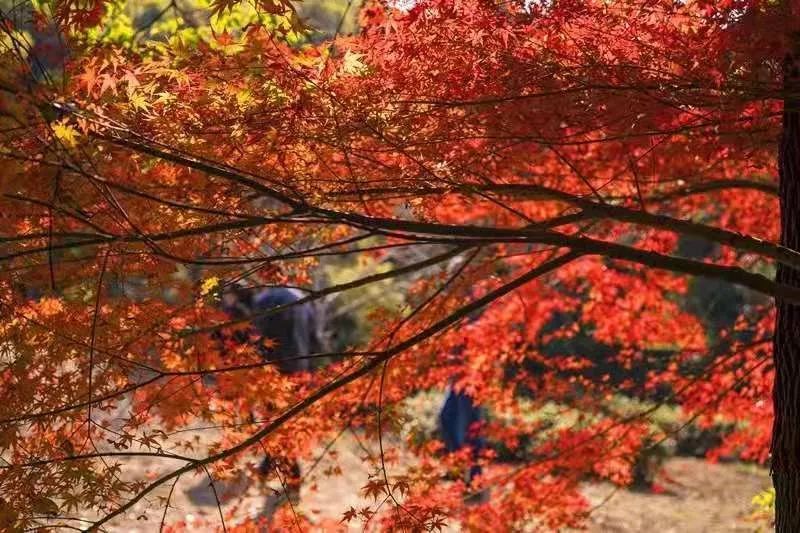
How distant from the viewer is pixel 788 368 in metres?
4.32

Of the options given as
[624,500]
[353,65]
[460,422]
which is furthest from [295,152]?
[624,500]

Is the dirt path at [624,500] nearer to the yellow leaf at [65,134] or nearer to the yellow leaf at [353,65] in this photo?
the yellow leaf at [353,65]

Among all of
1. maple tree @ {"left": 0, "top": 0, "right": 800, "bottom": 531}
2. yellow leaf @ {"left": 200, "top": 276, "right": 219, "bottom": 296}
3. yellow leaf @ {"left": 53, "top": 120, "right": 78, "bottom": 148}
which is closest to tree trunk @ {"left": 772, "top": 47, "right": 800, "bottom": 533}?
maple tree @ {"left": 0, "top": 0, "right": 800, "bottom": 531}

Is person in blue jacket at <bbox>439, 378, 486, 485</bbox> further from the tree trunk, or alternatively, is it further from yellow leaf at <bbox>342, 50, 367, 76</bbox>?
yellow leaf at <bbox>342, 50, 367, 76</bbox>

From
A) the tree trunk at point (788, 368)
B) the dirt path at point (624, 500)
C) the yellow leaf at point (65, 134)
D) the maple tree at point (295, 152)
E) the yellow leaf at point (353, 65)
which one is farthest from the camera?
the dirt path at point (624, 500)

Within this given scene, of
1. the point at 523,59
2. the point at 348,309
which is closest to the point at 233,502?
the point at 523,59

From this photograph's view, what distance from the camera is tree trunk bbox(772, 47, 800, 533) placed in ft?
14.0

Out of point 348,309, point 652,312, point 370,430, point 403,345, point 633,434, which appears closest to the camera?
point 403,345

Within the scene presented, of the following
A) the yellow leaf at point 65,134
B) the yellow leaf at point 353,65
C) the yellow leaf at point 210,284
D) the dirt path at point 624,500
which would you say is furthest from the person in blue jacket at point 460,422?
the yellow leaf at point 65,134

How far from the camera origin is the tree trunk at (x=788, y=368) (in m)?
4.27

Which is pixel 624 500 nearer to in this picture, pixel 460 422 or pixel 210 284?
pixel 460 422

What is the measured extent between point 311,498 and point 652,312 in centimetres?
365

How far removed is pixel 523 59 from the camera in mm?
3535

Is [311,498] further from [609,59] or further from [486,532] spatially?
[609,59]
